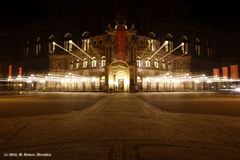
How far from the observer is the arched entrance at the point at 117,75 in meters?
61.8

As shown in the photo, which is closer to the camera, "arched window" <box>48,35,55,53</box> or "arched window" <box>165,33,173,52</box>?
"arched window" <box>165,33,173,52</box>

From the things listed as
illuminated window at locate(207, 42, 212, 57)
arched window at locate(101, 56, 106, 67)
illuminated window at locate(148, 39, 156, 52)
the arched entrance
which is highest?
illuminated window at locate(207, 42, 212, 57)

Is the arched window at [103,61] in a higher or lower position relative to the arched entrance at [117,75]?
higher

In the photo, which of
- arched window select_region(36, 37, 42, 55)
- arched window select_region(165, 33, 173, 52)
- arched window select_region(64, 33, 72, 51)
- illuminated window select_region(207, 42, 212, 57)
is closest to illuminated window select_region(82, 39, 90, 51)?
arched window select_region(64, 33, 72, 51)

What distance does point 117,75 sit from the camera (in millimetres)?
62562

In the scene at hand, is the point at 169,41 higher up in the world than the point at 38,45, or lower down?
lower down

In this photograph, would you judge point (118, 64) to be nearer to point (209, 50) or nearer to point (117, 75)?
point (117, 75)

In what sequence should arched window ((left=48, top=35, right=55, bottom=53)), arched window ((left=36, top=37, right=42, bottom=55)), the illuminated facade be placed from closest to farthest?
the illuminated facade
arched window ((left=48, top=35, right=55, bottom=53))
arched window ((left=36, top=37, right=42, bottom=55))

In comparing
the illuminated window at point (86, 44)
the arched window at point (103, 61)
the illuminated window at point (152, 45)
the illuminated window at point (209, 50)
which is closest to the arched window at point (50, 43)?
the illuminated window at point (86, 44)

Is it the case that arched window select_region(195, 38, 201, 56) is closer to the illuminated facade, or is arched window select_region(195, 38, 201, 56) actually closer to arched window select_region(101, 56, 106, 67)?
the illuminated facade

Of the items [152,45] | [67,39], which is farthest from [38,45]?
[152,45]

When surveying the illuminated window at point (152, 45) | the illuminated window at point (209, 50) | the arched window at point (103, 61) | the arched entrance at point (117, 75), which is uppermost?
the illuminated window at point (209, 50)

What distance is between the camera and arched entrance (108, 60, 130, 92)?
6181 centimetres

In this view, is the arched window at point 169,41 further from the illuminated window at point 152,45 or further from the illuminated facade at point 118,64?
the illuminated window at point 152,45
